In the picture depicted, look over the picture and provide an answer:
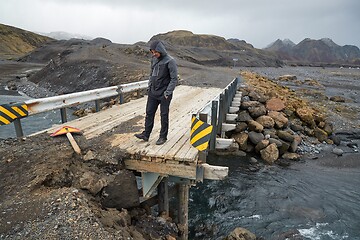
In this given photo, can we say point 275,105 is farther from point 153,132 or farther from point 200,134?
point 200,134

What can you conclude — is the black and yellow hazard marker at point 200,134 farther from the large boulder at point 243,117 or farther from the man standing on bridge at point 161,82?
the large boulder at point 243,117

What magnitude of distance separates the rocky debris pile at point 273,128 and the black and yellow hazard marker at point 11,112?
8638 mm

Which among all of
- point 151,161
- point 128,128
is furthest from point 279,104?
point 151,161

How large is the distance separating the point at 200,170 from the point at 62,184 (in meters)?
2.36

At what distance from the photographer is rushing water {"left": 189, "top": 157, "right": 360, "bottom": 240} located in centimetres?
709

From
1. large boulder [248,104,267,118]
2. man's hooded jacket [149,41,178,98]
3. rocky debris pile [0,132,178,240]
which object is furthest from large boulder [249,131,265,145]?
man's hooded jacket [149,41,178,98]

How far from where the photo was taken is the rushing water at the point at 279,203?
23.3 feet

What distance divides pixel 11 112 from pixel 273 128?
1108 centimetres

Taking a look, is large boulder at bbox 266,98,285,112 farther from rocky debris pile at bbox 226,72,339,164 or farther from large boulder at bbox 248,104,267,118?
large boulder at bbox 248,104,267,118

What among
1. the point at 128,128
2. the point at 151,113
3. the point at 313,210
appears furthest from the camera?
the point at 313,210

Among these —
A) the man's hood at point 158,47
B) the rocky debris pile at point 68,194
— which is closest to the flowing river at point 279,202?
the rocky debris pile at point 68,194

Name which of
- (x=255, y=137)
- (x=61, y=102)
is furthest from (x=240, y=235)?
(x=255, y=137)

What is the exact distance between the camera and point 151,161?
493 cm

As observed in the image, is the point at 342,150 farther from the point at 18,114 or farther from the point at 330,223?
the point at 18,114
